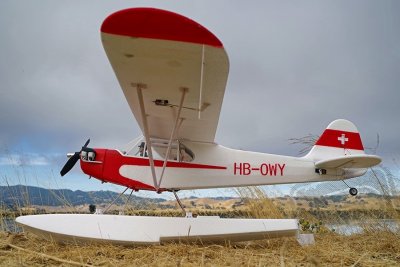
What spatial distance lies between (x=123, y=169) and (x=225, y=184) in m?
1.71

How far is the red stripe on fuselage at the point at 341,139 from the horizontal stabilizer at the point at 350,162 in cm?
64

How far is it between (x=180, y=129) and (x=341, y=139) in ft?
11.5

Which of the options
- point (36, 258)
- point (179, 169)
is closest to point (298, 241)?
point (179, 169)

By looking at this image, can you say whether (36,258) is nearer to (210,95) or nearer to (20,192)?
(210,95)

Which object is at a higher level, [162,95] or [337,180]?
[162,95]

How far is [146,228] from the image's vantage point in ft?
14.6

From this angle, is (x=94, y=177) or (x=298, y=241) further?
(x=94, y=177)

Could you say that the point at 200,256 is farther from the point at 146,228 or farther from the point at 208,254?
the point at 146,228

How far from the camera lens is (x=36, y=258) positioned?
10.1 feet

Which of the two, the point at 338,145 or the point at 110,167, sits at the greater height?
the point at 110,167

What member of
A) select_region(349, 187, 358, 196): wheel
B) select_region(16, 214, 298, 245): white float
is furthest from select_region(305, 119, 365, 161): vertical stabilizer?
select_region(16, 214, 298, 245): white float

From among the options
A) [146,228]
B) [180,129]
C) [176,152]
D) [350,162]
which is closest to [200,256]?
[146,228]

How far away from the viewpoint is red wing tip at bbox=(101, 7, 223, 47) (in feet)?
8.84

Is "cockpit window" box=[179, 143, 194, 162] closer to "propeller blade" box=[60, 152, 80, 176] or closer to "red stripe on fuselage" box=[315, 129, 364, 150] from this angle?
"propeller blade" box=[60, 152, 80, 176]
